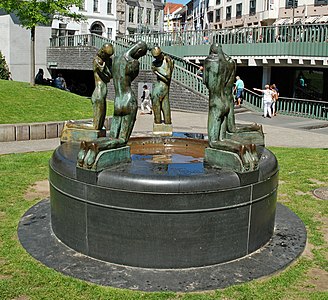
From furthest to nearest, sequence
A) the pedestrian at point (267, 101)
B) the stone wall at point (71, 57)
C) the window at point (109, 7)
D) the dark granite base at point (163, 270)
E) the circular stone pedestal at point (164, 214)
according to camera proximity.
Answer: the window at point (109, 7) → the stone wall at point (71, 57) → the pedestrian at point (267, 101) → the circular stone pedestal at point (164, 214) → the dark granite base at point (163, 270)

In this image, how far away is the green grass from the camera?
17188 mm

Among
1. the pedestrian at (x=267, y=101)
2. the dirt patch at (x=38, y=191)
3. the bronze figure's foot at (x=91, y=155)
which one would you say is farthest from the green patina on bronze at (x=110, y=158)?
the pedestrian at (x=267, y=101)

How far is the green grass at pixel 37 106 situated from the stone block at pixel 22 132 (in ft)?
5.26

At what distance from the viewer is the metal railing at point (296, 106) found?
81.8 feet

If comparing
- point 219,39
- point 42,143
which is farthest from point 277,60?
point 42,143

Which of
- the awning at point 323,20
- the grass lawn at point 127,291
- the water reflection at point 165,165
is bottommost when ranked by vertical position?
the grass lawn at point 127,291

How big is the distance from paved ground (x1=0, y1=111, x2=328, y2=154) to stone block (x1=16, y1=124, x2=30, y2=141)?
252 mm

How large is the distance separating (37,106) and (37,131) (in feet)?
13.3

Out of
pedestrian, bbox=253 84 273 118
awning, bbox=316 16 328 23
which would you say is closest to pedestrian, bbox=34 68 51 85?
pedestrian, bbox=253 84 273 118

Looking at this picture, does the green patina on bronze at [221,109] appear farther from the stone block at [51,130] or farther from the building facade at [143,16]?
the building facade at [143,16]

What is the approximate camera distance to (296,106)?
26250 mm

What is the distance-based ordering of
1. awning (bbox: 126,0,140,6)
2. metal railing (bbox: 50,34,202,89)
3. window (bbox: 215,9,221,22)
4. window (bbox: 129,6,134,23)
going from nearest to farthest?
1. metal railing (bbox: 50,34,202,89)
2. window (bbox: 215,9,221,22)
3. awning (bbox: 126,0,140,6)
4. window (bbox: 129,6,134,23)

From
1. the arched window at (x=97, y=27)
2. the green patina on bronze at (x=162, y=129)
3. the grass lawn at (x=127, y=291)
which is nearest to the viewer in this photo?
the grass lawn at (x=127, y=291)

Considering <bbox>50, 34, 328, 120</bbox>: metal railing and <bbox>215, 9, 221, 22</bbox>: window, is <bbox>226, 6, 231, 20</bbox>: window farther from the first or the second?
<bbox>50, 34, 328, 120</bbox>: metal railing
